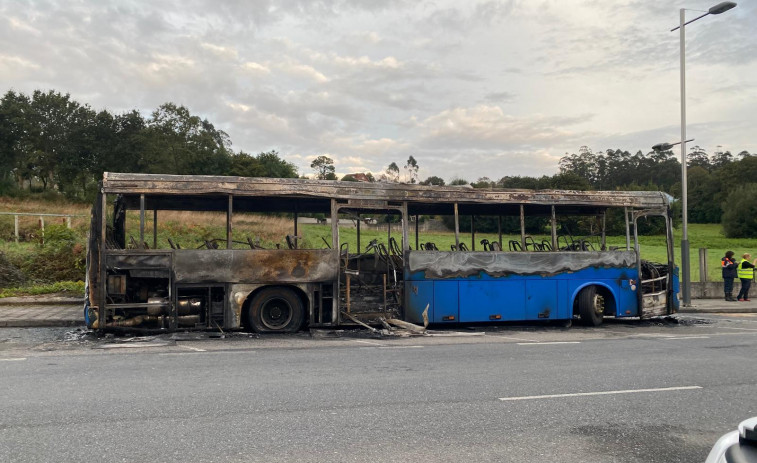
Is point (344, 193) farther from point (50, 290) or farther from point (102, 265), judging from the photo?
point (50, 290)

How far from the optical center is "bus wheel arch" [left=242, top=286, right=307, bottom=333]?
1137 centimetres

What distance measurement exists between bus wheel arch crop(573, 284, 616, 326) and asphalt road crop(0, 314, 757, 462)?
9.20 feet

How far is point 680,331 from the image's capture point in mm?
12867

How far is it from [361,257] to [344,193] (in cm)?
154

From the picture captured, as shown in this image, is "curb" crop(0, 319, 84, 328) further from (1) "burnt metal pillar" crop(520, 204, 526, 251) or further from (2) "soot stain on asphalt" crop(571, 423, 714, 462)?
(2) "soot stain on asphalt" crop(571, 423, 714, 462)

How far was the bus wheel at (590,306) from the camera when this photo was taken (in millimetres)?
13312

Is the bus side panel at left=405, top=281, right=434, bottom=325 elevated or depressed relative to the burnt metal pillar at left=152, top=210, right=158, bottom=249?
depressed

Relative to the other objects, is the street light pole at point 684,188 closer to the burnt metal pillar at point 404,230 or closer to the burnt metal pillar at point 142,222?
the burnt metal pillar at point 404,230

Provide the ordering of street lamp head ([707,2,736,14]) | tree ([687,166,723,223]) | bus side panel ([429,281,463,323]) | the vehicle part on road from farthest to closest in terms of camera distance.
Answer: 1. tree ([687,166,723,223])
2. street lamp head ([707,2,736,14])
3. bus side panel ([429,281,463,323])
4. the vehicle part on road

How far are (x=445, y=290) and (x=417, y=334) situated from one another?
1.28 metres

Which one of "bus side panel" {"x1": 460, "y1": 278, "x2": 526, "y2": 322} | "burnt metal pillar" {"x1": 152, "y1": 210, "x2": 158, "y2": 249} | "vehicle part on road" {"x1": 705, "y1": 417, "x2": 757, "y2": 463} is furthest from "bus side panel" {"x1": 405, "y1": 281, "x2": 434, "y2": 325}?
"vehicle part on road" {"x1": 705, "y1": 417, "x2": 757, "y2": 463}

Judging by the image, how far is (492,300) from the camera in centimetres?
1262

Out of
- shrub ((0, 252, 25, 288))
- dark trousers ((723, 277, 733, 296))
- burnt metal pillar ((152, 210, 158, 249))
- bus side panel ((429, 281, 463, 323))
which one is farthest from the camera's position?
dark trousers ((723, 277, 733, 296))

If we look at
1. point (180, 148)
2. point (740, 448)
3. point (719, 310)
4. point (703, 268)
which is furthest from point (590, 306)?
point (180, 148)
